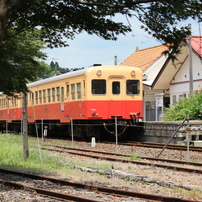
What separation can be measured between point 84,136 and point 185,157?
844cm

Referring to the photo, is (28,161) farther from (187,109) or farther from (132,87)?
(187,109)

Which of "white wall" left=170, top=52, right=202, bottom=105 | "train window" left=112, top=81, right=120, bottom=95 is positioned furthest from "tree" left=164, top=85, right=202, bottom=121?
"white wall" left=170, top=52, right=202, bottom=105

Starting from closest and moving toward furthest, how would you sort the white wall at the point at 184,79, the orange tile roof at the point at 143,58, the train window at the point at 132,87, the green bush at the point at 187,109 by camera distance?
1. the green bush at the point at 187,109
2. the train window at the point at 132,87
3. the white wall at the point at 184,79
4. the orange tile roof at the point at 143,58

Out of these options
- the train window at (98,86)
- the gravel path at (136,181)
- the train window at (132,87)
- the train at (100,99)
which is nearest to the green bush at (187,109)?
the train at (100,99)

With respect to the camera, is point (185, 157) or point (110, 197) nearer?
point (110, 197)

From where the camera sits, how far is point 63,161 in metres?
12.9

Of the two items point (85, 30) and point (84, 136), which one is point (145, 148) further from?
point (85, 30)

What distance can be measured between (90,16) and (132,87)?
11788 millimetres

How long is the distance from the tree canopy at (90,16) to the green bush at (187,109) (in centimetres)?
1044

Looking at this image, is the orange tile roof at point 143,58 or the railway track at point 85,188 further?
the orange tile roof at point 143,58

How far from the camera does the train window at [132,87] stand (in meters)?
20.1

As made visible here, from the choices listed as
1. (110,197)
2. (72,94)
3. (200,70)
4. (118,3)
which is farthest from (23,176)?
(200,70)

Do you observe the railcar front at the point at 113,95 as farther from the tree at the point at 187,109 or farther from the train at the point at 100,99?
the tree at the point at 187,109

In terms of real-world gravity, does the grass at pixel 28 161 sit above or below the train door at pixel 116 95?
below
